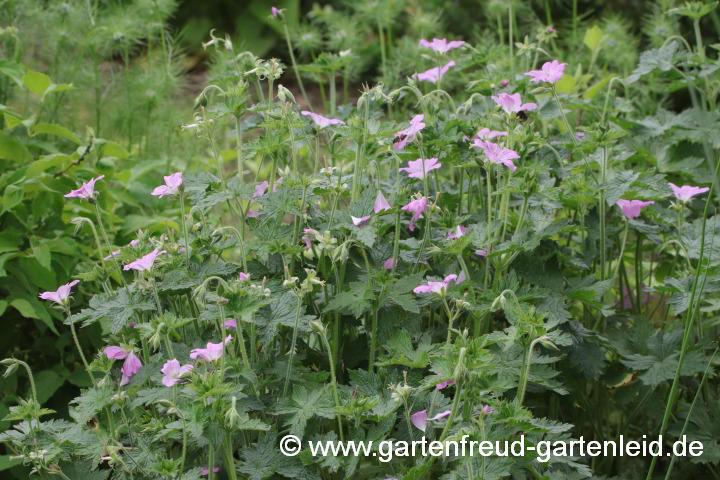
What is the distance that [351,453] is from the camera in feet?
4.06

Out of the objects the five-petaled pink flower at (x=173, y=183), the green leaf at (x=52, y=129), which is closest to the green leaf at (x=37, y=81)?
the green leaf at (x=52, y=129)

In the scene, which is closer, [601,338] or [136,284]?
[136,284]

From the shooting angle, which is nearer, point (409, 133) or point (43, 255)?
point (409, 133)

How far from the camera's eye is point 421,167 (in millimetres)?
1506

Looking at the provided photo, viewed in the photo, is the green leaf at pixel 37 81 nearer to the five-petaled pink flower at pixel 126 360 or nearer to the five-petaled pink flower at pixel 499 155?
the five-petaled pink flower at pixel 126 360

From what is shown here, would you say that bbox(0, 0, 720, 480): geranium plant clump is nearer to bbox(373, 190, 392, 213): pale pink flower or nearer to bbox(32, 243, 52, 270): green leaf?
bbox(373, 190, 392, 213): pale pink flower

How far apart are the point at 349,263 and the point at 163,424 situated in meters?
0.44

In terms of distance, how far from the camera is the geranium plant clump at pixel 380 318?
3.99 feet

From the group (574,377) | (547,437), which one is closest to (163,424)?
(547,437)

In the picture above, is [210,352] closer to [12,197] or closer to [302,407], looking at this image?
[302,407]

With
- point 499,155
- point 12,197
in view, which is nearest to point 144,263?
point 499,155

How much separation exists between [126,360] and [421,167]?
60cm

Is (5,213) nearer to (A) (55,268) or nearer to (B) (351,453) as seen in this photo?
(A) (55,268)

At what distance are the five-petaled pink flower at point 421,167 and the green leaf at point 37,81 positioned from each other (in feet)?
3.62
